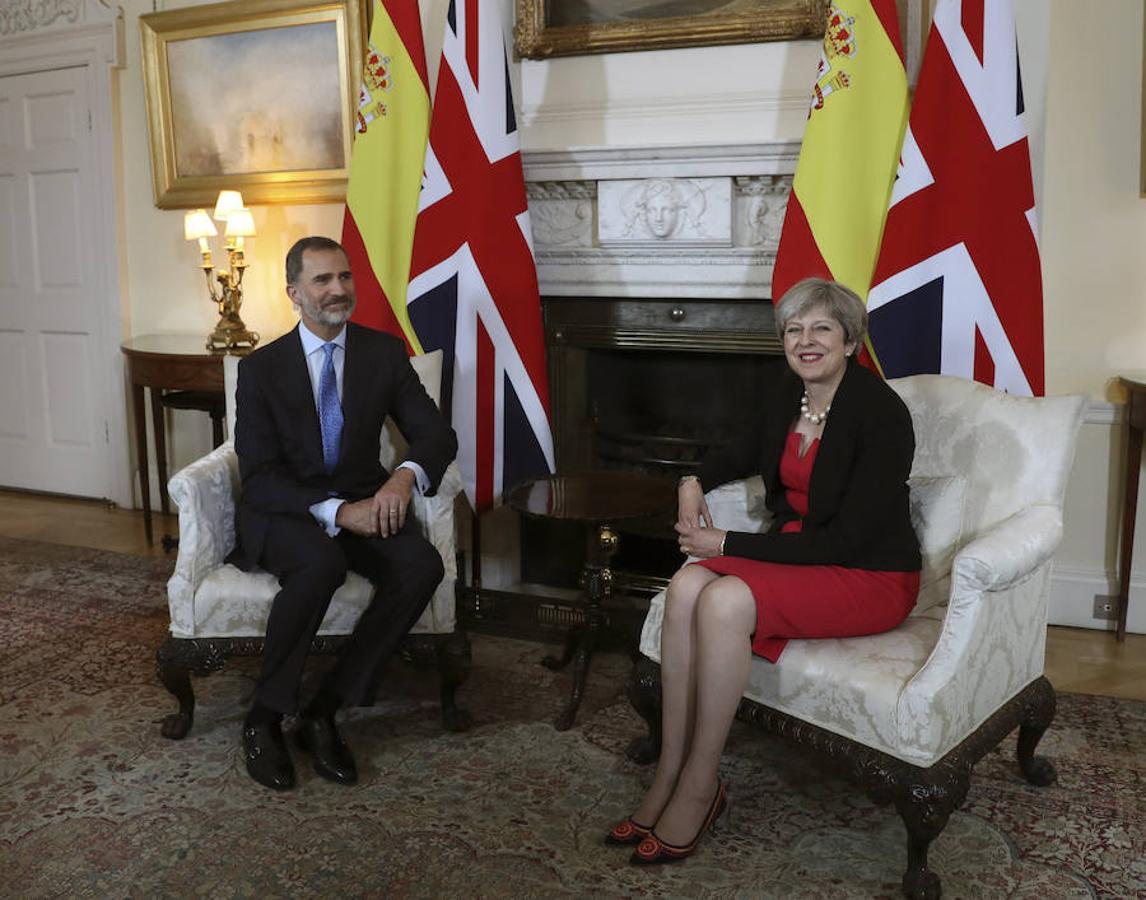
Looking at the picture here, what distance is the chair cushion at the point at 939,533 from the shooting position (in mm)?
2480

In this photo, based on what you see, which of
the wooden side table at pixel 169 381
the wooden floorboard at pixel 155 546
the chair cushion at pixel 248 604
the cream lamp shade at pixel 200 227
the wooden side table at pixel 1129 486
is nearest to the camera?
the chair cushion at pixel 248 604

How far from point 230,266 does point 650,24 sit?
201cm

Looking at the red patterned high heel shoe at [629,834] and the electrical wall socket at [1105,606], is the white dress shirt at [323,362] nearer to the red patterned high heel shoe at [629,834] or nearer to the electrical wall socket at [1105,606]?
the red patterned high heel shoe at [629,834]

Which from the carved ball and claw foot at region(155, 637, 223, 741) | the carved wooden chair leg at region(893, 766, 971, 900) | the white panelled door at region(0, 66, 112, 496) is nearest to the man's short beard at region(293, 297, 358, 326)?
the carved ball and claw foot at region(155, 637, 223, 741)

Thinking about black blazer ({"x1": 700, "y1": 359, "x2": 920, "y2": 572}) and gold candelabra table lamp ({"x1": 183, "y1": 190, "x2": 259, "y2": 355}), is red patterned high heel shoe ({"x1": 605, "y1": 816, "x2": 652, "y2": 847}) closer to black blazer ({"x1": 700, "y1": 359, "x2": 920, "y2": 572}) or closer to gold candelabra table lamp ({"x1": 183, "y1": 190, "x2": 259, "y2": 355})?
black blazer ({"x1": 700, "y1": 359, "x2": 920, "y2": 572})

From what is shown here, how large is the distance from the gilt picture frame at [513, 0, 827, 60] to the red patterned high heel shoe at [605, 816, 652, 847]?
238 centimetres

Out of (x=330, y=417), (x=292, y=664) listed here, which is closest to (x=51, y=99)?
(x=330, y=417)

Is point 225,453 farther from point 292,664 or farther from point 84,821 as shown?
point 84,821

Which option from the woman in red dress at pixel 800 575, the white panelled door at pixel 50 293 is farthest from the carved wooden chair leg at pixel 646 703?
the white panelled door at pixel 50 293

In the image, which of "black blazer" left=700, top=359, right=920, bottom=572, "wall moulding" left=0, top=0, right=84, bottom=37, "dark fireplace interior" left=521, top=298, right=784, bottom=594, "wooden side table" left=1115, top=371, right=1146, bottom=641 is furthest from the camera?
"wall moulding" left=0, top=0, right=84, bottom=37

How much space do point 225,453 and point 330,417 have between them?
0.34 metres

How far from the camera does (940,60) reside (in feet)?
9.96

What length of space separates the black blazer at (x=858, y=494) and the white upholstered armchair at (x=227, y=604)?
85 centimetres

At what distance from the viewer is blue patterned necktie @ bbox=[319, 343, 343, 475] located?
2.90 metres
